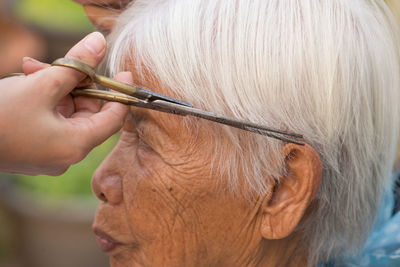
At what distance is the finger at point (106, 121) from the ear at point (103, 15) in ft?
Answer: 2.12

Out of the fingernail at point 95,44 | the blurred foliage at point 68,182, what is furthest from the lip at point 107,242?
the blurred foliage at point 68,182

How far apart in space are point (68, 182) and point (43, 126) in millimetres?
2932

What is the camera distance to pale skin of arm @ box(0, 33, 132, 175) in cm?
128

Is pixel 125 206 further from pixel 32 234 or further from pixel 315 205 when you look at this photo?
pixel 32 234

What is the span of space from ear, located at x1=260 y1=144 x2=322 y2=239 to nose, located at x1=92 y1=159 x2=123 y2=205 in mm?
455

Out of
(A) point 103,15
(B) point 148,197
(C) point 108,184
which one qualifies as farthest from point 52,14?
(B) point 148,197

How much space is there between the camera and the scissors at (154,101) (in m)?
1.46

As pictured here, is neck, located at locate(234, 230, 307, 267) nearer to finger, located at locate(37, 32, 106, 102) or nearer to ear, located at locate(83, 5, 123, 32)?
finger, located at locate(37, 32, 106, 102)

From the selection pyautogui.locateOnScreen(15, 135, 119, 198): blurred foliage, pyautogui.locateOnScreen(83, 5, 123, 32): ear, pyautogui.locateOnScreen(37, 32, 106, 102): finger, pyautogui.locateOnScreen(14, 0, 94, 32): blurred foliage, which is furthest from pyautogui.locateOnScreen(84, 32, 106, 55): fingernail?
pyautogui.locateOnScreen(14, 0, 94, 32): blurred foliage

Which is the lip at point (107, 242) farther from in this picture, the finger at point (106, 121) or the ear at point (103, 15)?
the ear at point (103, 15)

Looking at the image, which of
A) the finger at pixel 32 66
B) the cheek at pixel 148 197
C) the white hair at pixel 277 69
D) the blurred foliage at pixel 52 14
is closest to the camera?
the finger at pixel 32 66

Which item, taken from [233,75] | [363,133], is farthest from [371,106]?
[233,75]

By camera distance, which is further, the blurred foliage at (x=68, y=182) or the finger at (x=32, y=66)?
the blurred foliage at (x=68, y=182)

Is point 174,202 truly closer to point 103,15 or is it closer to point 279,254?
point 279,254
